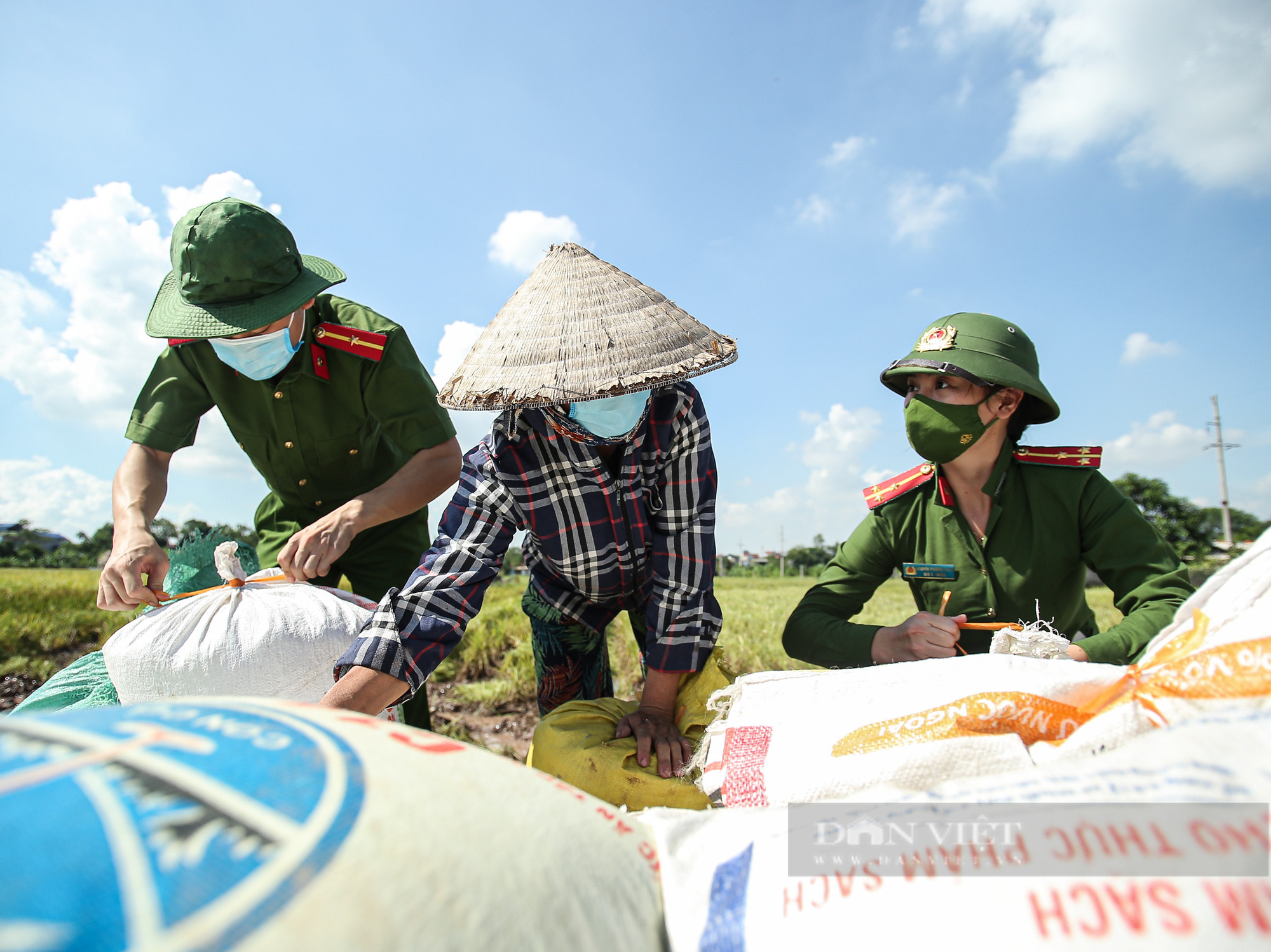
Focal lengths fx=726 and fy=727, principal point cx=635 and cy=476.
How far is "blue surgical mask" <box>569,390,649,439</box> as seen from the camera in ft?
6.16

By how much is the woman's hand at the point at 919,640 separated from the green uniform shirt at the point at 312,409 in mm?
1604

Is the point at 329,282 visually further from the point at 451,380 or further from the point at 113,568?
the point at 113,568

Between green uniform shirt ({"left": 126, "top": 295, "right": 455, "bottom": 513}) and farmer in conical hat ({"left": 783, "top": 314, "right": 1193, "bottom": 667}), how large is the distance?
154cm

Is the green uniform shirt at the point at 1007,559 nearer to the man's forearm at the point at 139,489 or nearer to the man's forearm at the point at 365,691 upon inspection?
the man's forearm at the point at 365,691

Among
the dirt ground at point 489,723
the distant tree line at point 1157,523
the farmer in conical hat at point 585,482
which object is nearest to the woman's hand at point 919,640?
the farmer in conical hat at point 585,482

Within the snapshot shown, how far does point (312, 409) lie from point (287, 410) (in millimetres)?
90

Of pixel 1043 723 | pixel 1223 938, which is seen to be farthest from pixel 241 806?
pixel 1043 723

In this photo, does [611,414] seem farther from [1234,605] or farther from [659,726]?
[1234,605]

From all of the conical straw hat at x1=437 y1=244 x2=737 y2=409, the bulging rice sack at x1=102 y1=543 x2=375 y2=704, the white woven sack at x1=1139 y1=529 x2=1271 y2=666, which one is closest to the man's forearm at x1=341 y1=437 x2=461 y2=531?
the bulging rice sack at x1=102 y1=543 x2=375 y2=704

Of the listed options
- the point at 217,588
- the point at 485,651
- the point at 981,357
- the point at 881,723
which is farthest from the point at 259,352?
the point at 485,651

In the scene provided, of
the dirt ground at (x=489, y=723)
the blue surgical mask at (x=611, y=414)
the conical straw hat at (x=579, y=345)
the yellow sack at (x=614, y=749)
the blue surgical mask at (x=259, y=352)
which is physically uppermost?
the blue surgical mask at (x=259, y=352)

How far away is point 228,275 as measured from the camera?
2.25m

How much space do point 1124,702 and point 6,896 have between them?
4.30 ft

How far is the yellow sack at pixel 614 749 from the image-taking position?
5.98ft
